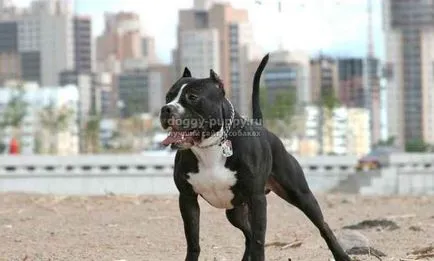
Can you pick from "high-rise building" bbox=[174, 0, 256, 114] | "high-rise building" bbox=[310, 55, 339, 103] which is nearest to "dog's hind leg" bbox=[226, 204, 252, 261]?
"high-rise building" bbox=[174, 0, 256, 114]

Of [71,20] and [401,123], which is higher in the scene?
[71,20]

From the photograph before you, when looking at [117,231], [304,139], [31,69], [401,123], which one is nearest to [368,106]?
[401,123]

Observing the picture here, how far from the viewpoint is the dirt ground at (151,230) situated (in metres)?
8.89

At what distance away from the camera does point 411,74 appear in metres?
89.6

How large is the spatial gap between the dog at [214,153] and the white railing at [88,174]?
16.5m

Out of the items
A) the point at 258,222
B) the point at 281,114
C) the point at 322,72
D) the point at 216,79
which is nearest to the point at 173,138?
the point at 216,79

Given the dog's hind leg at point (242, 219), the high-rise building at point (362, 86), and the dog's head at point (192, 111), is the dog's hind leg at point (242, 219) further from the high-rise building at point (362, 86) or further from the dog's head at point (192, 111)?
the high-rise building at point (362, 86)

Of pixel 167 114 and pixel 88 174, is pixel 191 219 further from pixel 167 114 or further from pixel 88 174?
pixel 88 174

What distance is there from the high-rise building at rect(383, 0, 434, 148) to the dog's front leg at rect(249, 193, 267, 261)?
8129 cm

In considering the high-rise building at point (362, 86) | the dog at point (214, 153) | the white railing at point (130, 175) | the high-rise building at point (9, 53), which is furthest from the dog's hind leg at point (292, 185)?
the high-rise building at point (9, 53)

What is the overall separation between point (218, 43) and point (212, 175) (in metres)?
63.1

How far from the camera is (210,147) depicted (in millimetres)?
6211

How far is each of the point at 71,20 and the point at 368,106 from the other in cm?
2684

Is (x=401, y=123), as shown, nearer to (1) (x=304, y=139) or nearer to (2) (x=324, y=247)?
(1) (x=304, y=139)
